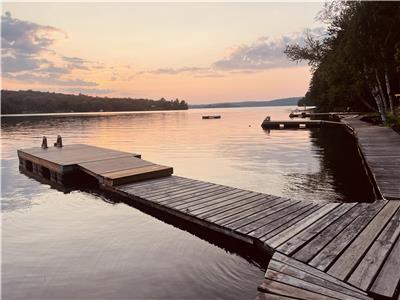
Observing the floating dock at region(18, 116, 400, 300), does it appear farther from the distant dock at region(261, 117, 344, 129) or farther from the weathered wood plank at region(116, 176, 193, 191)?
the distant dock at region(261, 117, 344, 129)

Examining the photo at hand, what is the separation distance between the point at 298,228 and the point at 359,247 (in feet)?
5.64

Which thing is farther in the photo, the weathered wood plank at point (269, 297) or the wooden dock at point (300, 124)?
the wooden dock at point (300, 124)

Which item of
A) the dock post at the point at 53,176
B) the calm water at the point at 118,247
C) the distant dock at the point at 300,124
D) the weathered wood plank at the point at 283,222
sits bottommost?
the calm water at the point at 118,247

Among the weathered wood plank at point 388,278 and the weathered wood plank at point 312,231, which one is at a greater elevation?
the weathered wood plank at point 388,278

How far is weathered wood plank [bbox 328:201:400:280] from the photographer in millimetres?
5699

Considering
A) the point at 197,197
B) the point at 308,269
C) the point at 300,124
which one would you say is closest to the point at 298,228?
the point at 308,269

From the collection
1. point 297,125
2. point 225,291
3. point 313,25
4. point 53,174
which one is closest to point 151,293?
point 225,291

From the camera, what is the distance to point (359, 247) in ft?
21.2

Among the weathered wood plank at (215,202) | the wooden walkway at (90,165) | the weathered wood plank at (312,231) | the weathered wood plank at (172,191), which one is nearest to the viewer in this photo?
the weathered wood plank at (312,231)

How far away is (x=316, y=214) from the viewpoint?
29.5 feet

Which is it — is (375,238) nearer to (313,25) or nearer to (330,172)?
(330,172)

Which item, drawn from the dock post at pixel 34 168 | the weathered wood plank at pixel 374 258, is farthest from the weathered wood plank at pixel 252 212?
the dock post at pixel 34 168

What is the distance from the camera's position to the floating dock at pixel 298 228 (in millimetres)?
5309

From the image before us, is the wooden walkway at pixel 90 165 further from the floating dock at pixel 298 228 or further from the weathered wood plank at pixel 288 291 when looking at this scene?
the weathered wood plank at pixel 288 291
